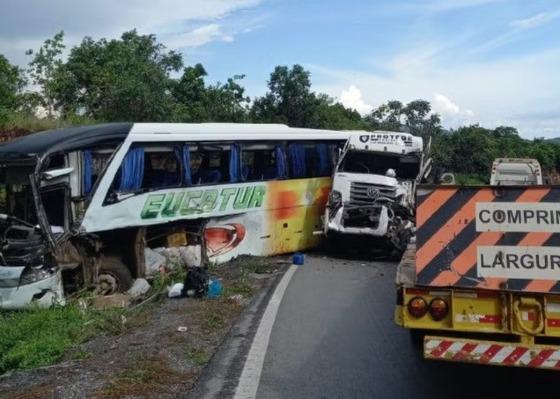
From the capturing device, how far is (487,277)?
192 inches

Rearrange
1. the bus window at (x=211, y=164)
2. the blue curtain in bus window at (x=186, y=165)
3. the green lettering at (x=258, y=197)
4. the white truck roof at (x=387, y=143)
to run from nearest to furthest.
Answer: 1. the blue curtain in bus window at (x=186, y=165)
2. the bus window at (x=211, y=164)
3. the green lettering at (x=258, y=197)
4. the white truck roof at (x=387, y=143)

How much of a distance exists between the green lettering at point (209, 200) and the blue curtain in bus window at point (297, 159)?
2.76 m

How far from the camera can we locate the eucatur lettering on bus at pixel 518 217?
4.80 meters

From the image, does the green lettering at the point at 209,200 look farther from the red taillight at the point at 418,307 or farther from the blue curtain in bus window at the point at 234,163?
the red taillight at the point at 418,307

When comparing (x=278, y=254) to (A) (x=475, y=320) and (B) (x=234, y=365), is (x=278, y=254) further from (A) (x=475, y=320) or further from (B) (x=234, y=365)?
(A) (x=475, y=320)

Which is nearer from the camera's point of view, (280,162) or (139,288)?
(139,288)

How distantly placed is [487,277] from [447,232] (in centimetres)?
43

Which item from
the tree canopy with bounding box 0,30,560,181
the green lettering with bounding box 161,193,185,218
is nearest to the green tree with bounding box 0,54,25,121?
the tree canopy with bounding box 0,30,560,181

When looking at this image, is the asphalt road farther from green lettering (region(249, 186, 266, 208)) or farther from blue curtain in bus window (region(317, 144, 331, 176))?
blue curtain in bus window (region(317, 144, 331, 176))

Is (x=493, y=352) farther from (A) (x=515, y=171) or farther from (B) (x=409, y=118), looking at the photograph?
(B) (x=409, y=118)

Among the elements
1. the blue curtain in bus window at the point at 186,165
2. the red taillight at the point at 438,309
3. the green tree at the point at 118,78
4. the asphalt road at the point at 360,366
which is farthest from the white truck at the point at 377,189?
the green tree at the point at 118,78

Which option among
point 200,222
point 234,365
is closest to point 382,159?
point 200,222

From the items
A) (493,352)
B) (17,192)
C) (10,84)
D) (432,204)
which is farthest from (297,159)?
(10,84)

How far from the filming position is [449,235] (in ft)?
16.4
